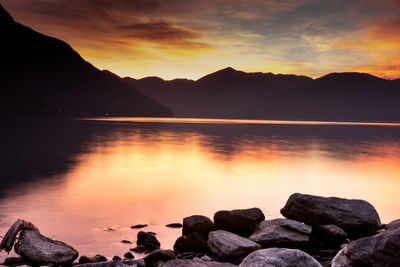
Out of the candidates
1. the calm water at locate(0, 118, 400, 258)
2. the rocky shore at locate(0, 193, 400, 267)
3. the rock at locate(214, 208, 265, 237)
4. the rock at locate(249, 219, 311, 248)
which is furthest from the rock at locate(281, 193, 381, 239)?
the calm water at locate(0, 118, 400, 258)

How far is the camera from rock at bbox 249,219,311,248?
35.1 ft

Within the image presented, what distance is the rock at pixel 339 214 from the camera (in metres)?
12.2

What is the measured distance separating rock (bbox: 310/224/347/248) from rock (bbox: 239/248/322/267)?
4792 mm

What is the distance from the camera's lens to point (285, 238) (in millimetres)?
10781

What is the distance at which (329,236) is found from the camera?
1158cm

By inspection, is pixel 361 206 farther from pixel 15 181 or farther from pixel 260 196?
pixel 15 181

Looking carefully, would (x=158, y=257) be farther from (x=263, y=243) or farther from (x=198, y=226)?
(x=263, y=243)

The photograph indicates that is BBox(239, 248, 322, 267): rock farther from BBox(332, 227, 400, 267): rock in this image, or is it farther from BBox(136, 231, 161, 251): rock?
BBox(136, 231, 161, 251): rock

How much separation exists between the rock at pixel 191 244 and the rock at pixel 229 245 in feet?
0.95

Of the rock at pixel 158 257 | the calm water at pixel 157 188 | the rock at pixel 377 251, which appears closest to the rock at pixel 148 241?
the calm water at pixel 157 188

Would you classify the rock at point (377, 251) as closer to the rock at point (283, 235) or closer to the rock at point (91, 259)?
the rock at point (283, 235)

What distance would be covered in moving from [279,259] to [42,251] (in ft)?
19.4

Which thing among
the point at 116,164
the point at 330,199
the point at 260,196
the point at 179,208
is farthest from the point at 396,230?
the point at 116,164

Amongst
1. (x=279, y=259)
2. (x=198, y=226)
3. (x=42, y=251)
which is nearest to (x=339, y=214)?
(x=198, y=226)
